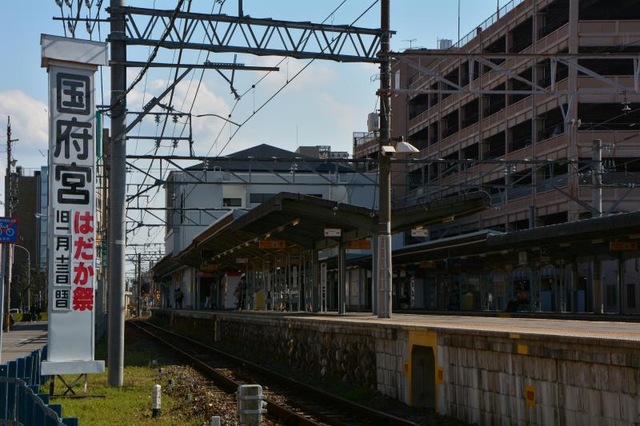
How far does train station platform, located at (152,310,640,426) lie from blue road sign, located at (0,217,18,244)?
6.18m

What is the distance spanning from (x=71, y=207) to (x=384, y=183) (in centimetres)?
854

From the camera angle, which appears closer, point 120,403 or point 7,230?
point 120,403

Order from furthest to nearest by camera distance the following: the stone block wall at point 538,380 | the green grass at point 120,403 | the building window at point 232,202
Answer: the building window at point 232,202 → the green grass at point 120,403 → the stone block wall at point 538,380

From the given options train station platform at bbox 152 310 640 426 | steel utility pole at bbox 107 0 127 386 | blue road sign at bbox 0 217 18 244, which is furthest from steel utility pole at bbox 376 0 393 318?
blue road sign at bbox 0 217 18 244

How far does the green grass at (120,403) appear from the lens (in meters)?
14.3

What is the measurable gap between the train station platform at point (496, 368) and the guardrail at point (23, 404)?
500cm

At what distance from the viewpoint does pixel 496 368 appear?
12141 mm

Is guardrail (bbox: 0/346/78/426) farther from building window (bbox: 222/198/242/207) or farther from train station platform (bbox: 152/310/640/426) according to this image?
building window (bbox: 222/198/242/207)

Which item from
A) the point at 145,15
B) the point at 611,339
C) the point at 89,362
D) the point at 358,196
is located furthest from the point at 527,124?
the point at 611,339

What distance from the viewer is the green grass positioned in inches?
565

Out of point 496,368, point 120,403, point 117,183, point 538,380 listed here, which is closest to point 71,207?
point 117,183

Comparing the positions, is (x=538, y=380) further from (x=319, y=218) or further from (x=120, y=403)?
(x=319, y=218)

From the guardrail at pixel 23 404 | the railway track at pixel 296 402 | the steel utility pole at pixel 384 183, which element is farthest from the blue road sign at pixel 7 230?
the steel utility pole at pixel 384 183

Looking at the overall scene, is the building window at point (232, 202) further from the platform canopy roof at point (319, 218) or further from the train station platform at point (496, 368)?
the train station platform at point (496, 368)
